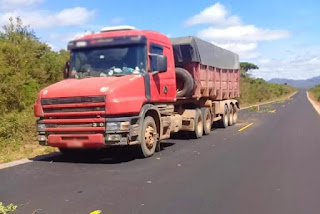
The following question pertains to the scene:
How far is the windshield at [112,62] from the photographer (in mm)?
9312

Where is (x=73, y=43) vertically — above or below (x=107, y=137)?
above

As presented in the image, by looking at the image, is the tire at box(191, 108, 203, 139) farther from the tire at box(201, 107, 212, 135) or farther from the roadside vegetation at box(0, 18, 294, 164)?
the roadside vegetation at box(0, 18, 294, 164)

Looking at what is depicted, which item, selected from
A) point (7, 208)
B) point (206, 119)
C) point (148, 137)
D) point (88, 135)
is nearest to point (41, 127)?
point (88, 135)

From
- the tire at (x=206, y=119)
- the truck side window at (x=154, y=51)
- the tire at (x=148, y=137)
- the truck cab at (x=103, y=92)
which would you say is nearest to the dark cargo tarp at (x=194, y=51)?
the tire at (x=206, y=119)

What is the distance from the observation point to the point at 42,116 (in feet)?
29.2

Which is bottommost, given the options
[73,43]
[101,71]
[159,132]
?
[159,132]

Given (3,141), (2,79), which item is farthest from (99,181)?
(2,79)

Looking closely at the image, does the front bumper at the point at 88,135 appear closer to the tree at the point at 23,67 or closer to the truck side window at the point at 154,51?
the truck side window at the point at 154,51

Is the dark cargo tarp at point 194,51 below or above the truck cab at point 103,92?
above

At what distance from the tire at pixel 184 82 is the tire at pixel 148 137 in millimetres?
3054

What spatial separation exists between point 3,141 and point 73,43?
390 centimetres

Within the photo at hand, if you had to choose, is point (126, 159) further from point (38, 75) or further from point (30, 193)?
point (38, 75)

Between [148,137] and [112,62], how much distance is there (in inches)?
78.9

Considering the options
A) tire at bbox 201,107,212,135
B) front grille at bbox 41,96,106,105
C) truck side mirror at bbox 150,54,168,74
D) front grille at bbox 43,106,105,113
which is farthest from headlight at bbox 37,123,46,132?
tire at bbox 201,107,212,135
